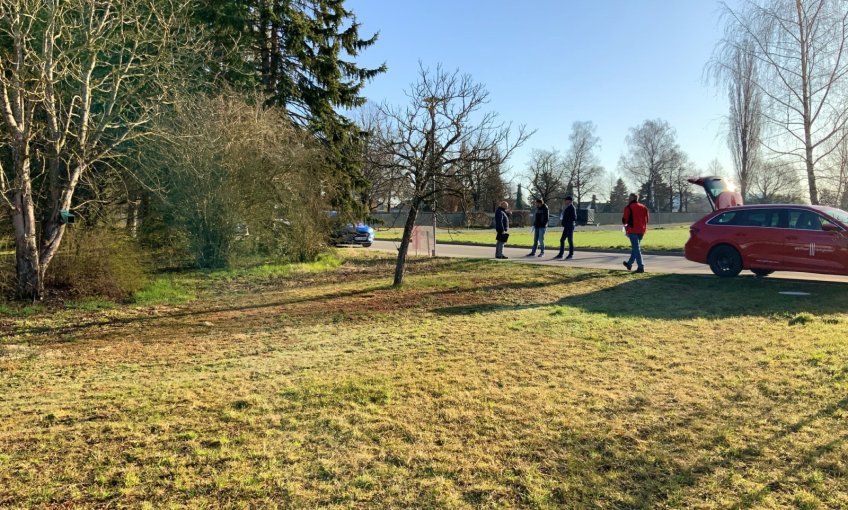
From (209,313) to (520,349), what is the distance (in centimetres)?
560

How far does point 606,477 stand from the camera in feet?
10.1

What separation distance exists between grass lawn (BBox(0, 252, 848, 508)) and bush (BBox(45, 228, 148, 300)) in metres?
1.47

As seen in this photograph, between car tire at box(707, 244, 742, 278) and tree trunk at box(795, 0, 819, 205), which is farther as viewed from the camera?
tree trunk at box(795, 0, 819, 205)

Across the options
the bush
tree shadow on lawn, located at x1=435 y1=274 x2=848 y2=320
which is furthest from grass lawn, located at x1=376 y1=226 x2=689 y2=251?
the bush

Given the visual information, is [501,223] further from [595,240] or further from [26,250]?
[595,240]

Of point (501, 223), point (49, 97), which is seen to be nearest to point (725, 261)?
point (501, 223)

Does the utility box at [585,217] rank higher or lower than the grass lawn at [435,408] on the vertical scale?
higher

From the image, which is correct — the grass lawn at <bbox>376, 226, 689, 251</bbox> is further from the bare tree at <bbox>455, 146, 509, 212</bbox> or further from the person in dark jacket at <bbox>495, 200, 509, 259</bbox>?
the bare tree at <bbox>455, 146, 509, 212</bbox>

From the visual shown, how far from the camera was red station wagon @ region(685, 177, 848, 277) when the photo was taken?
9.22 m

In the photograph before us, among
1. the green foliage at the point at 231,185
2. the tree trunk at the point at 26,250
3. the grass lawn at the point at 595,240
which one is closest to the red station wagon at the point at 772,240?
the grass lawn at the point at 595,240

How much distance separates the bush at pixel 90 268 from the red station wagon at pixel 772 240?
1181 cm

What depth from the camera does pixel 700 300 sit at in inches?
345

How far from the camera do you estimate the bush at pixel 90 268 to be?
9.66 metres

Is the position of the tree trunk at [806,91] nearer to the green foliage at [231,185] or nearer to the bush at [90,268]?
the green foliage at [231,185]
